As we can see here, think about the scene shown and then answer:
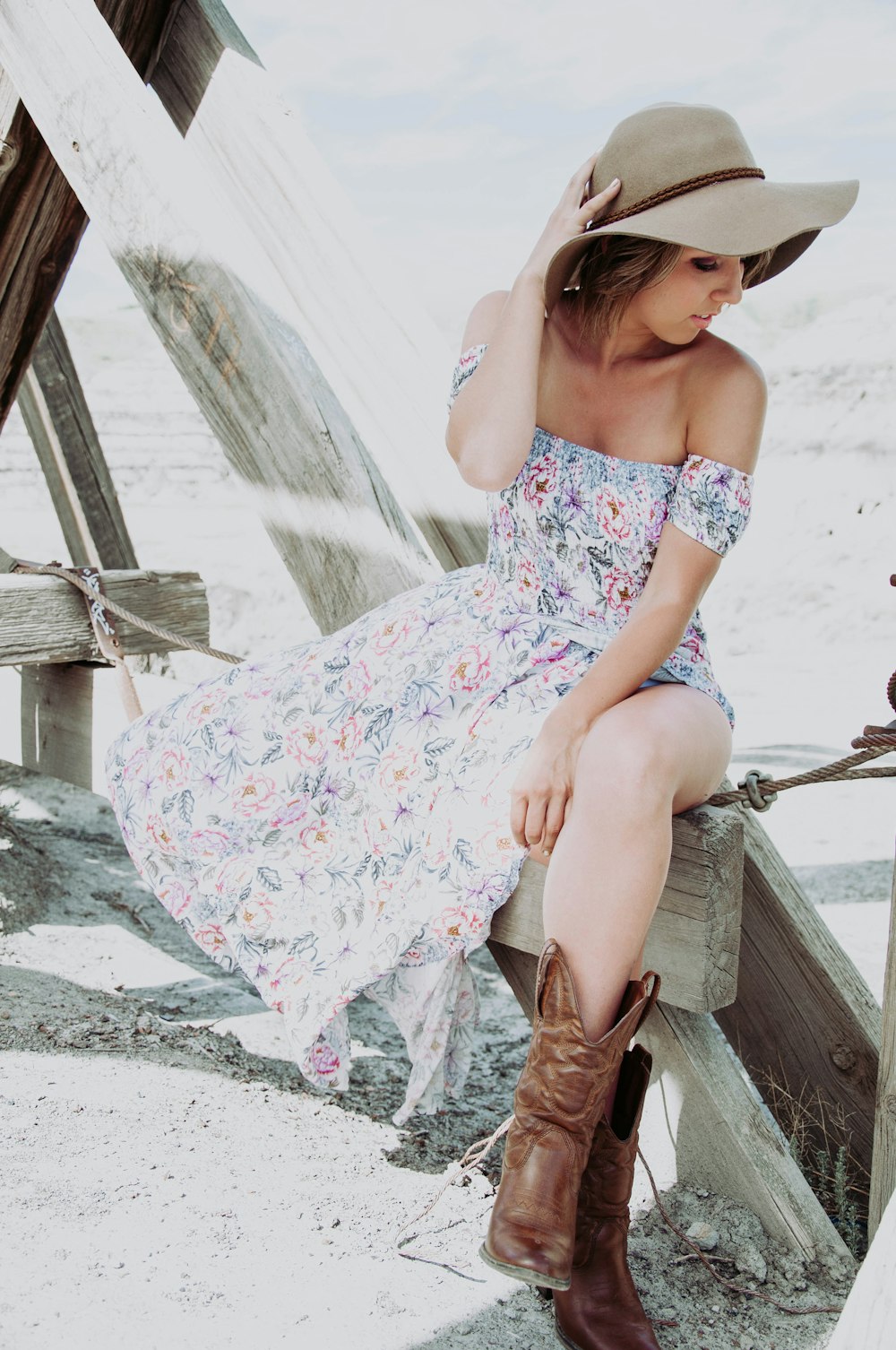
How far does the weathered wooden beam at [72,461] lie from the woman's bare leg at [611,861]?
2.81 metres

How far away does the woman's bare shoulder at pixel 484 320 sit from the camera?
1.95 m

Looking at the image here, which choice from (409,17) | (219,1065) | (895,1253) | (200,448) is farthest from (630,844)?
(409,17)

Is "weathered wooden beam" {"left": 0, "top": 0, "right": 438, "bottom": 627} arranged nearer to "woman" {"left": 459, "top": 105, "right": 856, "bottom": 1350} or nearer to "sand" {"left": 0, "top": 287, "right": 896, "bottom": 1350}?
"woman" {"left": 459, "top": 105, "right": 856, "bottom": 1350}

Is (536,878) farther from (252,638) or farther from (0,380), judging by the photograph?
(252,638)

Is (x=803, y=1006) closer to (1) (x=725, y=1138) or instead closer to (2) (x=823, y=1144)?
(2) (x=823, y=1144)

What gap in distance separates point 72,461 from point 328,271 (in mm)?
1776

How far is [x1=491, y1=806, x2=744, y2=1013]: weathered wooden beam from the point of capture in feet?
5.63

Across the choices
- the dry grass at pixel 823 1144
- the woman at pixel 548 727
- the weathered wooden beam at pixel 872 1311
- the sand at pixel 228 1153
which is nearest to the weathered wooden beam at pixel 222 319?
the woman at pixel 548 727

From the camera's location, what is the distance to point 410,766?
6.41 feet

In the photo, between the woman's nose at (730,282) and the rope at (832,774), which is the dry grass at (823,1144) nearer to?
the rope at (832,774)

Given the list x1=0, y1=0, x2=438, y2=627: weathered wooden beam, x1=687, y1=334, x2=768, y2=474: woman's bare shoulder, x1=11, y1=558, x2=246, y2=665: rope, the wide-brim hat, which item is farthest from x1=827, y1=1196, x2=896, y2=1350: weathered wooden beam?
x1=11, y1=558, x2=246, y2=665: rope

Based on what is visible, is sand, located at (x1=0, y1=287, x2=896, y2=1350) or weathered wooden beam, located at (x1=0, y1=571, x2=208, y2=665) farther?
weathered wooden beam, located at (x1=0, y1=571, x2=208, y2=665)

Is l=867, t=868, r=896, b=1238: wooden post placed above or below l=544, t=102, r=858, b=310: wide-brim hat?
below

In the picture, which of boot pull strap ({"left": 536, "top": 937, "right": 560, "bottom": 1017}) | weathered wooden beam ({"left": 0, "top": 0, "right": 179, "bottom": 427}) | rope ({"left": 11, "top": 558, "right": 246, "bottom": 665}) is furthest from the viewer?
weathered wooden beam ({"left": 0, "top": 0, "right": 179, "bottom": 427})
